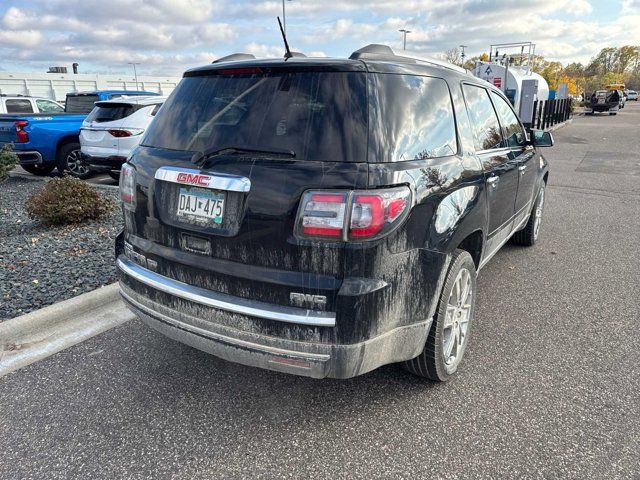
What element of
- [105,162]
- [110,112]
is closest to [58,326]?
[105,162]

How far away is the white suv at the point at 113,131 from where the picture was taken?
28.4 feet

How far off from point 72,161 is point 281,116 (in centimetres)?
915

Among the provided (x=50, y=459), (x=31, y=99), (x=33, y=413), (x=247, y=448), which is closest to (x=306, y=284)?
(x=247, y=448)

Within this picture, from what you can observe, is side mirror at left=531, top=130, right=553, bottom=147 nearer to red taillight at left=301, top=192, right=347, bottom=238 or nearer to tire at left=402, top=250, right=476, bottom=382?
tire at left=402, top=250, right=476, bottom=382

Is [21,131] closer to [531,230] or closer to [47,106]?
[47,106]

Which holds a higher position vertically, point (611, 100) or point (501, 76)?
point (501, 76)

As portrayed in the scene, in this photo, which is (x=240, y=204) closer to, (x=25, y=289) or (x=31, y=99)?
(x=25, y=289)

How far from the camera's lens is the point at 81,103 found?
12.1m

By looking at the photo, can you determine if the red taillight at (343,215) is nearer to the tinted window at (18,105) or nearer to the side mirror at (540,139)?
the side mirror at (540,139)

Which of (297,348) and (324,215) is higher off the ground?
(324,215)

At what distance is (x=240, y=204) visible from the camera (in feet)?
7.41

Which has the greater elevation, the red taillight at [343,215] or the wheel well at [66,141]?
the red taillight at [343,215]

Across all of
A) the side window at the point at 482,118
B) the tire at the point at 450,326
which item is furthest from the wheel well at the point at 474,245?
the side window at the point at 482,118

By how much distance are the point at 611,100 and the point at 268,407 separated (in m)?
50.7
